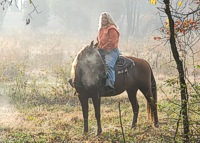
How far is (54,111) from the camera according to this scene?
8.77 meters

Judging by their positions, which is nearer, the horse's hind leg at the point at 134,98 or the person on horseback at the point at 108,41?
the person on horseback at the point at 108,41

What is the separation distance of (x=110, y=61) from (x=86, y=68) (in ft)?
1.74

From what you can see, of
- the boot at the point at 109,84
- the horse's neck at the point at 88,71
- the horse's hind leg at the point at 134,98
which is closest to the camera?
the horse's neck at the point at 88,71

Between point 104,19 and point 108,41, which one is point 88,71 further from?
point 104,19

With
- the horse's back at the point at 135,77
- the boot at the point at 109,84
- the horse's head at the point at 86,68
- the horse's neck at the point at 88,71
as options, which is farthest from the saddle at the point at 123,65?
the horse's neck at the point at 88,71

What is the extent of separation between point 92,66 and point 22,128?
224cm

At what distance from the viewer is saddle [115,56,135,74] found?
6.59 m

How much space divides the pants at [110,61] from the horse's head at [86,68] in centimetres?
15

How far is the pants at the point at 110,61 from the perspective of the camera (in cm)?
638

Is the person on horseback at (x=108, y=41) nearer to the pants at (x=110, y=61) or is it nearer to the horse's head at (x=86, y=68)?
the pants at (x=110, y=61)

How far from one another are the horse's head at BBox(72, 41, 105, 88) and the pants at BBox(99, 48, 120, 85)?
15 cm

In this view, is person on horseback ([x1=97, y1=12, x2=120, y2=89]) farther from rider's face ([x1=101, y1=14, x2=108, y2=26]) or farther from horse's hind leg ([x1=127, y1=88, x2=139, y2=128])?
horse's hind leg ([x1=127, y1=88, x2=139, y2=128])

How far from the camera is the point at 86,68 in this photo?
20.4 feet

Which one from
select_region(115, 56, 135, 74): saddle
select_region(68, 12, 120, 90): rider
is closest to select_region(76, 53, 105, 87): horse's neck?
select_region(68, 12, 120, 90): rider
